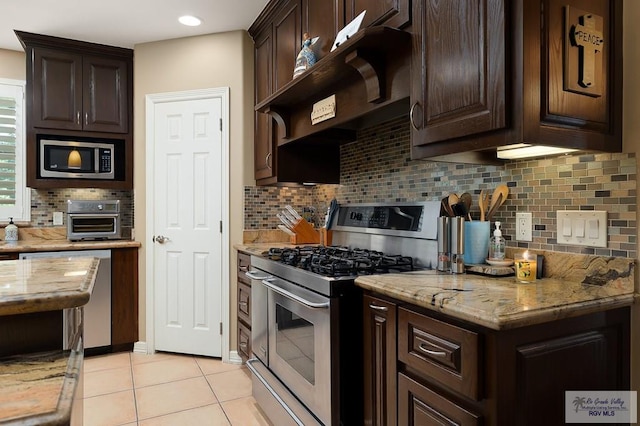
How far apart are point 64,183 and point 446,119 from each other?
3242 millimetres

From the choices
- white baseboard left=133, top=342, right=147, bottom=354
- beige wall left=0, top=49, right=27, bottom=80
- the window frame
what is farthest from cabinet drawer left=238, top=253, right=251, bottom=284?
beige wall left=0, top=49, right=27, bottom=80

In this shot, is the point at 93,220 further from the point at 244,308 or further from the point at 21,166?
the point at 244,308

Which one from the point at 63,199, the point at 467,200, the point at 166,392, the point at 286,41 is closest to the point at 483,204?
the point at 467,200

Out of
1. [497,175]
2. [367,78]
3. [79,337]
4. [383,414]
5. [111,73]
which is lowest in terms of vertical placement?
[383,414]

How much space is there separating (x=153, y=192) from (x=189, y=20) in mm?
1325

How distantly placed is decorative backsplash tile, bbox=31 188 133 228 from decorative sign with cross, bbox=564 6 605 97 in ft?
11.8

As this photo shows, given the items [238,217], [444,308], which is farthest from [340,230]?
[444,308]

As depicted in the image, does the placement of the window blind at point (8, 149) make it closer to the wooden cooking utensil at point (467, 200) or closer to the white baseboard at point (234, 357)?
the white baseboard at point (234, 357)

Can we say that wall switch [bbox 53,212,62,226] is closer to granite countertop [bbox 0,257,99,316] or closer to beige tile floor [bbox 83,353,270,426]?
beige tile floor [bbox 83,353,270,426]

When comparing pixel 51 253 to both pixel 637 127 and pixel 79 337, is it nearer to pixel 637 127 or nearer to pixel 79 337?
pixel 79 337

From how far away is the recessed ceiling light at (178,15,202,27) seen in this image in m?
2.90

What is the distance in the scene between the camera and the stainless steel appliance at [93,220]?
3279 mm

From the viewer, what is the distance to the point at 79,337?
47.0 inches

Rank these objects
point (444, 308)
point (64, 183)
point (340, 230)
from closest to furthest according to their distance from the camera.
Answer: point (444, 308), point (340, 230), point (64, 183)
